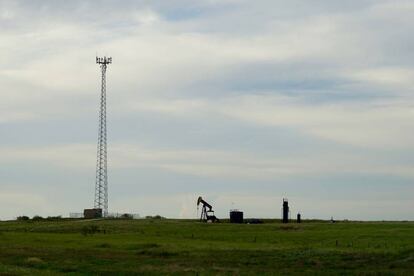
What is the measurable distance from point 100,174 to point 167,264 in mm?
61857

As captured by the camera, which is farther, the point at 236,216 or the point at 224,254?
the point at 236,216

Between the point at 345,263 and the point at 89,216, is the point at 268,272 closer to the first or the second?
the point at 345,263

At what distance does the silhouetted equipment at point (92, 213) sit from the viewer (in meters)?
125

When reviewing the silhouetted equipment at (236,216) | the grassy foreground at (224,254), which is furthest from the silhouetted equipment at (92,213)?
the grassy foreground at (224,254)

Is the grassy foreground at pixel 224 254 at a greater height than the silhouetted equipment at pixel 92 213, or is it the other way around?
the silhouetted equipment at pixel 92 213

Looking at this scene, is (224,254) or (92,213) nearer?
(224,254)

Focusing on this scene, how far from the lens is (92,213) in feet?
425

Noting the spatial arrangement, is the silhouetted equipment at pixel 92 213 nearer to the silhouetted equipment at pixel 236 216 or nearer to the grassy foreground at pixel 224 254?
the silhouetted equipment at pixel 236 216

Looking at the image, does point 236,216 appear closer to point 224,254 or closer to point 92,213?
point 92,213

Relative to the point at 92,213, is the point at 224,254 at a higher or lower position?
lower

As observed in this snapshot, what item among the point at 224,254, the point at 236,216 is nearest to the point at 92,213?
the point at 236,216

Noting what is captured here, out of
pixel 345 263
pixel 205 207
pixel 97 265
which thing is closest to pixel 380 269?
pixel 345 263

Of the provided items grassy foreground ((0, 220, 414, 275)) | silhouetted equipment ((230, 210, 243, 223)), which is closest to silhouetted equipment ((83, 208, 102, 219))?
silhouetted equipment ((230, 210, 243, 223))

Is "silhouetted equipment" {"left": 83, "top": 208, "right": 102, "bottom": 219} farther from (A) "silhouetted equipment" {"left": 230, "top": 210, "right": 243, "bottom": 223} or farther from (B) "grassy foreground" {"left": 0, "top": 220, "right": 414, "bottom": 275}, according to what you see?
(B) "grassy foreground" {"left": 0, "top": 220, "right": 414, "bottom": 275}
